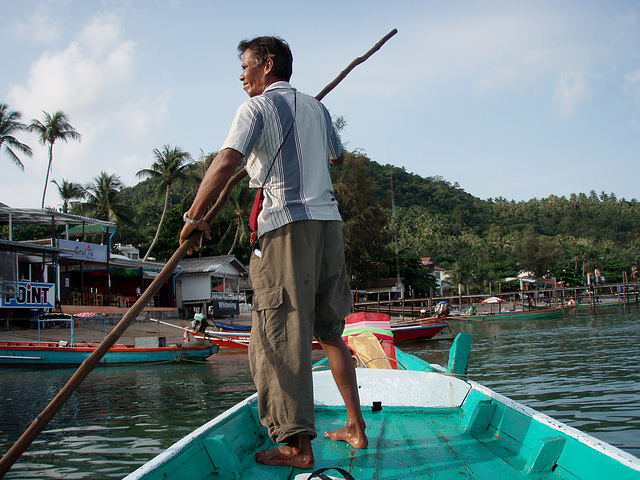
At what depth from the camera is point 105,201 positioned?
33.5 metres

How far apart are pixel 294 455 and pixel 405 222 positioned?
8767 cm

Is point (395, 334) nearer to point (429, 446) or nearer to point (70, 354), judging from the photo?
point (70, 354)

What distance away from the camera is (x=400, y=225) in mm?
85000

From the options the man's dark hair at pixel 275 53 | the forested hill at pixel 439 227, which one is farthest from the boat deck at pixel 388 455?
the forested hill at pixel 439 227

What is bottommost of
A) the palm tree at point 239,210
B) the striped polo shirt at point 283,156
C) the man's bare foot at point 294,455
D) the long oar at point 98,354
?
the man's bare foot at point 294,455

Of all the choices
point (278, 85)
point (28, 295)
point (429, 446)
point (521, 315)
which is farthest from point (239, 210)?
point (429, 446)

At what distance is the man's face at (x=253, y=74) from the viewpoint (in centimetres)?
232

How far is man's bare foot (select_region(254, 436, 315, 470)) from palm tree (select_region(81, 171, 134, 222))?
33853 mm

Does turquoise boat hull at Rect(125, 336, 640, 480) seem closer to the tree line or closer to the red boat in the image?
the red boat

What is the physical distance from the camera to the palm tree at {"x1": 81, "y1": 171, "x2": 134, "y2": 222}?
33.4 m

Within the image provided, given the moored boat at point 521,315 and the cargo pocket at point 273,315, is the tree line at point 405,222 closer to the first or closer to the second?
the moored boat at point 521,315

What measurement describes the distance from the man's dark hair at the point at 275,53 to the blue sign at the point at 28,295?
16.2 metres

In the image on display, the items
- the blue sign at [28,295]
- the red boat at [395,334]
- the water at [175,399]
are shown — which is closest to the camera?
the water at [175,399]

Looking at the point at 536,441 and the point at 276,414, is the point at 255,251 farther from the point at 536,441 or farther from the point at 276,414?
the point at 536,441
